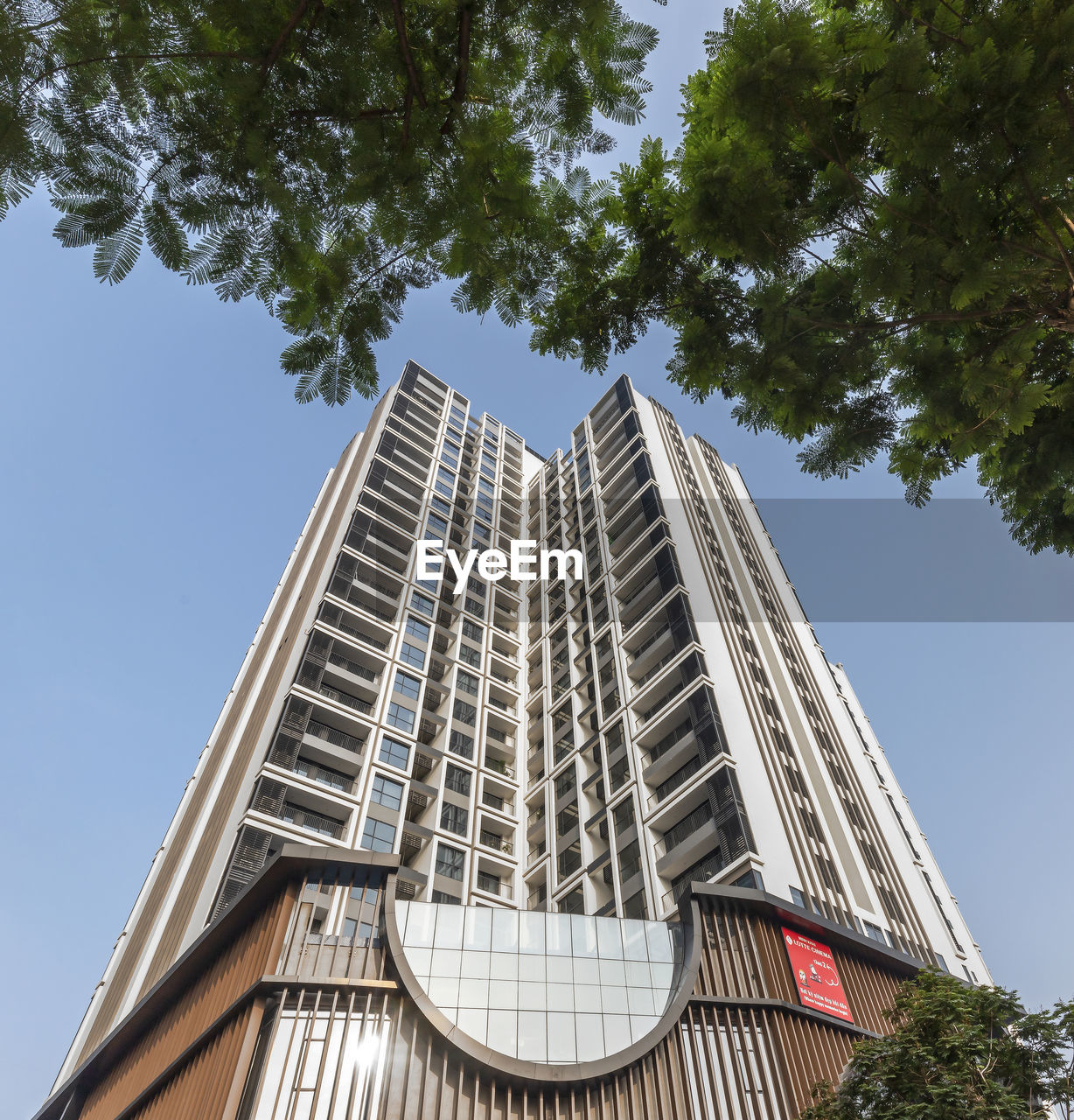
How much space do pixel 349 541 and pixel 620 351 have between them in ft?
110

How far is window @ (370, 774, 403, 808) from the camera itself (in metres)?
30.2

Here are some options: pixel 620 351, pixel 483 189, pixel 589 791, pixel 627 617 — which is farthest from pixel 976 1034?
pixel 627 617

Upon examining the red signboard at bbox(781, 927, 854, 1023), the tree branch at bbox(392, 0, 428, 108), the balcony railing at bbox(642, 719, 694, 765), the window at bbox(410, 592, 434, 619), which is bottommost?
the tree branch at bbox(392, 0, 428, 108)

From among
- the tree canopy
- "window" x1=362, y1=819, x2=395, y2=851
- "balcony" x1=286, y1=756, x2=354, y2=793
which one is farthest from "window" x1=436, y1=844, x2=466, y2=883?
the tree canopy

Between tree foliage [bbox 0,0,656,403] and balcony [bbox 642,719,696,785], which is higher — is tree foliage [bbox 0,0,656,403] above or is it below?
below

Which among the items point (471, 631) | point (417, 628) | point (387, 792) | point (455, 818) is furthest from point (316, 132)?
point (471, 631)

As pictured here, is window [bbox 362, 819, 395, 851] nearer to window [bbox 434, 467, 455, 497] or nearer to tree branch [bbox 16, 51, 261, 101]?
window [bbox 434, 467, 455, 497]

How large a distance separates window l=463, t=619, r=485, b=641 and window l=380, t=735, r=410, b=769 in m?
9.66

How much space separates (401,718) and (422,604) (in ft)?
26.0

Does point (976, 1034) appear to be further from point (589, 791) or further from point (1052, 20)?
point (589, 791)

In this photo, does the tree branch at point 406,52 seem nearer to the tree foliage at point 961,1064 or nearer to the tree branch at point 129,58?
the tree branch at point 129,58

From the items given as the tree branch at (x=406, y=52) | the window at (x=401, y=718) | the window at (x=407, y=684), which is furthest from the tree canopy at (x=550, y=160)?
the window at (x=407, y=684)

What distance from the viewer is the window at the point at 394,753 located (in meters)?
32.0

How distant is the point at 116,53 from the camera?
443 centimetres
